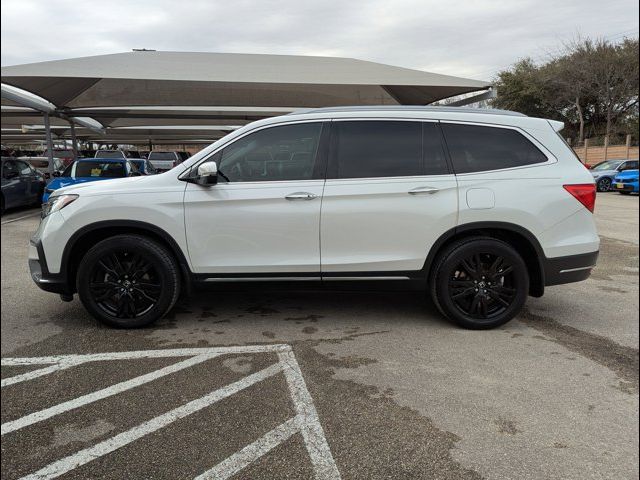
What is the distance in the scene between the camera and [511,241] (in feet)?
13.7

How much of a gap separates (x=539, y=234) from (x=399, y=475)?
2569 mm

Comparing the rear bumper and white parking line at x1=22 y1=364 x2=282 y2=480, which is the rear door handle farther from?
the rear bumper

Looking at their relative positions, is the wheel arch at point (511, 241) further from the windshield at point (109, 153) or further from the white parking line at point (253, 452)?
the windshield at point (109, 153)

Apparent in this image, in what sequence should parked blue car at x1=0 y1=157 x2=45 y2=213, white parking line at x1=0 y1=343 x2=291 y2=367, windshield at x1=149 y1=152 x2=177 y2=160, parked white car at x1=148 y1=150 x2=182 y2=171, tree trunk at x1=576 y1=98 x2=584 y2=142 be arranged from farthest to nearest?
tree trunk at x1=576 y1=98 x2=584 y2=142
windshield at x1=149 y1=152 x2=177 y2=160
parked white car at x1=148 y1=150 x2=182 y2=171
parked blue car at x1=0 y1=157 x2=45 y2=213
white parking line at x1=0 y1=343 x2=291 y2=367

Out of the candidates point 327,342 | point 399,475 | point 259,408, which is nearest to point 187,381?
point 259,408

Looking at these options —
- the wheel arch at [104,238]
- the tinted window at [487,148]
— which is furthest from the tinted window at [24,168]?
the tinted window at [487,148]

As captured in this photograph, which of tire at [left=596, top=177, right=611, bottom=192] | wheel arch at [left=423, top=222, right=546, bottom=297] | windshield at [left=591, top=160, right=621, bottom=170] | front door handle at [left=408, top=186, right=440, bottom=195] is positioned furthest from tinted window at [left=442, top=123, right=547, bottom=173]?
windshield at [left=591, top=160, right=621, bottom=170]

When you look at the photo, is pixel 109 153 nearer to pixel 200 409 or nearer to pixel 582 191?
pixel 200 409

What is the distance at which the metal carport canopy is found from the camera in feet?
36.9

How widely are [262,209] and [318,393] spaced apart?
63.5 inches

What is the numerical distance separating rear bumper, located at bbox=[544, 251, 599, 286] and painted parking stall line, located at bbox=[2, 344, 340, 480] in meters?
2.30

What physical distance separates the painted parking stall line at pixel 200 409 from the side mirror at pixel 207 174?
134 centimetres

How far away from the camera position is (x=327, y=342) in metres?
3.85

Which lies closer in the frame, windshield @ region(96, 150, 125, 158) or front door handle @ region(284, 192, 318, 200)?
front door handle @ region(284, 192, 318, 200)
